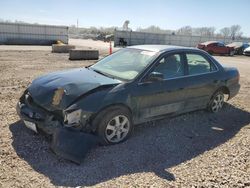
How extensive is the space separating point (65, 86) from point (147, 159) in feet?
5.56

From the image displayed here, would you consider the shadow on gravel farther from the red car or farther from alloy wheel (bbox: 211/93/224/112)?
the red car

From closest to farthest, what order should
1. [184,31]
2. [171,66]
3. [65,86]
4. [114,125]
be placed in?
[65,86] → [114,125] → [171,66] → [184,31]

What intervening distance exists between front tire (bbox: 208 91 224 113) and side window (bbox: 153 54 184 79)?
1.35m

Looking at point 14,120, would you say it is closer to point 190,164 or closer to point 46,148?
point 46,148

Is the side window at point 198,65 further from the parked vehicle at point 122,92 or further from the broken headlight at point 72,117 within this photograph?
the broken headlight at point 72,117

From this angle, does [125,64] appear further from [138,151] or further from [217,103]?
[217,103]

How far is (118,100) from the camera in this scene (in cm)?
438

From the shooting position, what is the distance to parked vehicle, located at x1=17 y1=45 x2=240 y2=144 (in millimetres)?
4156

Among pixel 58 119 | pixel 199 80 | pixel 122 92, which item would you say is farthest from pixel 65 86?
pixel 199 80

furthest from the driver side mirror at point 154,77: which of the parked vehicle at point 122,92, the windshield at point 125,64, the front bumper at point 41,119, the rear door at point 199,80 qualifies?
the front bumper at point 41,119

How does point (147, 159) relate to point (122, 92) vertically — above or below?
below

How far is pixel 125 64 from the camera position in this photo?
5.21 m

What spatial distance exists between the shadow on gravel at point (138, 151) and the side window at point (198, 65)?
105cm

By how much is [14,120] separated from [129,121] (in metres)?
2.27
